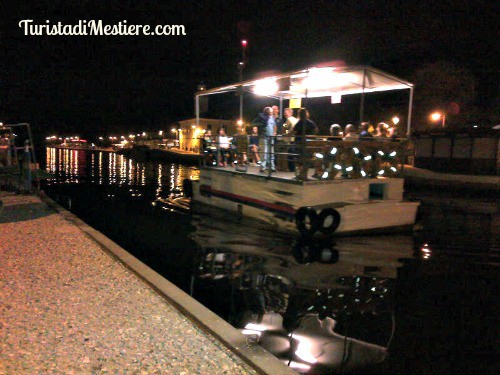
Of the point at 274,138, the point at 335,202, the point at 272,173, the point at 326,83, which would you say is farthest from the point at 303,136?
the point at 326,83

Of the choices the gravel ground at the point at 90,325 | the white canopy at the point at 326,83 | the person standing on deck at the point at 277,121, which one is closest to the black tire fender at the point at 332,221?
the white canopy at the point at 326,83

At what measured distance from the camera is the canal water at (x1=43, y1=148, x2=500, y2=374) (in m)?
4.77

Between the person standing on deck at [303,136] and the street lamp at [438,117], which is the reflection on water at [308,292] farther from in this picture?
the street lamp at [438,117]

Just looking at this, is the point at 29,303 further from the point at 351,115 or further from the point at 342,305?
the point at 351,115

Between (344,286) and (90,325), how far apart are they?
3.91 m

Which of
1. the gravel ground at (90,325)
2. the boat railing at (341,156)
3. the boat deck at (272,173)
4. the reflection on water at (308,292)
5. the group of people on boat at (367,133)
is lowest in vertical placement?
the reflection on water at (308,292)

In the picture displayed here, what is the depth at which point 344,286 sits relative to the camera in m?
6.88

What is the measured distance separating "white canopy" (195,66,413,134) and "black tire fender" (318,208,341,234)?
2.80 meters

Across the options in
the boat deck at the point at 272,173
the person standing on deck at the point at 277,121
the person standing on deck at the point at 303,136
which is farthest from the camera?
the person standing on deck at the point at 277,121

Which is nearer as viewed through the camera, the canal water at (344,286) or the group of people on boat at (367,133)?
the canal water at (344,286)

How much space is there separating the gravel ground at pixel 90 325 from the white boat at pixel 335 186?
A: 457 cm

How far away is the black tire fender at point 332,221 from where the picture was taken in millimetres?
9727

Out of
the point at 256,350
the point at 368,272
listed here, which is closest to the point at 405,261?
the point at 368,272

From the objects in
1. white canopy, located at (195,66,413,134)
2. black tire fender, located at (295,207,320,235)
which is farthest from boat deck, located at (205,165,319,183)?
white canopy, located at (195,66,413,134)
